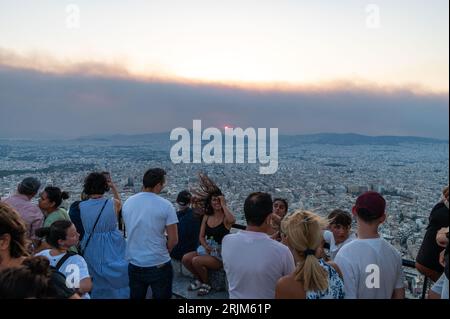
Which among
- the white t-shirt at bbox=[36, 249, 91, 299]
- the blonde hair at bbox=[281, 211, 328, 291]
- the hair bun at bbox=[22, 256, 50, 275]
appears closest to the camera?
the hair bun at bbox=[22, 256, 50, 275]

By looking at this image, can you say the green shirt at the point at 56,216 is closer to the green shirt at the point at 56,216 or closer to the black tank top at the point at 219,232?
the green shirt at the point at 56,216

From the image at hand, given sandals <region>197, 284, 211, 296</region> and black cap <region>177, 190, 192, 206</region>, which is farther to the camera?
black cap <region>177, 190, 192, 206</region>

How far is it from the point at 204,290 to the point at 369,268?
2.52 m

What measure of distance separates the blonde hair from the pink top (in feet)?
11.0

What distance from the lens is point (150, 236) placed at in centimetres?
385

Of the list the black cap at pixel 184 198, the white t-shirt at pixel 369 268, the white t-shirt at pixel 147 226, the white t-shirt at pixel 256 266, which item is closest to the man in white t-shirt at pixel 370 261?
the white t-shirt at pixel 369 268

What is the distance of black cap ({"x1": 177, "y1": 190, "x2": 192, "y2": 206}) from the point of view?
17.7ft

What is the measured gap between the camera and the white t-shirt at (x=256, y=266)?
2.85 m

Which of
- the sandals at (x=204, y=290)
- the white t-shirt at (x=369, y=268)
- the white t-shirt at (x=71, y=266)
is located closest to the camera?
the white t-shirt at (x=369, y=268)

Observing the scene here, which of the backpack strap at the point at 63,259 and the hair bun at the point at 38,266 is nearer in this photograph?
the hair bun at the point at 38,266

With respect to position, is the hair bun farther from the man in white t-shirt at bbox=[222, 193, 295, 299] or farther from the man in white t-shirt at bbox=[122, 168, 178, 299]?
the man in white t-shirt at bbox=[122, 168, 178, 299]

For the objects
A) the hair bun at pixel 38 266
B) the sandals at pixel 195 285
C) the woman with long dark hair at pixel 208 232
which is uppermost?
the hair bun at pixel 38 266

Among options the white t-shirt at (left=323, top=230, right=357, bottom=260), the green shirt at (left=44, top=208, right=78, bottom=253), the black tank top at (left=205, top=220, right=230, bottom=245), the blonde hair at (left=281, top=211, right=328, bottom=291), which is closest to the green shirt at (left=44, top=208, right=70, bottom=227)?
the green shirt at (left=44, top=208, right=78, bottom=253)

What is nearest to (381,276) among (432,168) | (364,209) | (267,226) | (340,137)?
(364,209)
